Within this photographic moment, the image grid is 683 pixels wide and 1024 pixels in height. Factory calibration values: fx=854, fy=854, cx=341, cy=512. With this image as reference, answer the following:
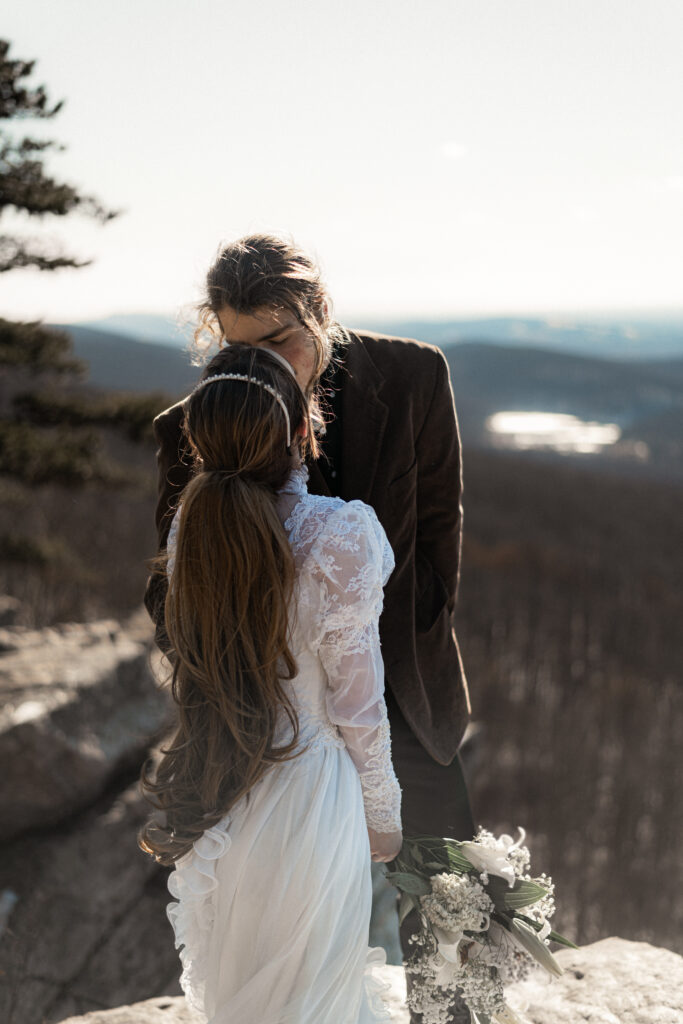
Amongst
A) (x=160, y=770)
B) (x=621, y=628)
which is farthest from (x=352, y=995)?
(x=621, y=628)

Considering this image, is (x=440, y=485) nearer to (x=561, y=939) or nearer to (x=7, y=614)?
(x=561, y=939)

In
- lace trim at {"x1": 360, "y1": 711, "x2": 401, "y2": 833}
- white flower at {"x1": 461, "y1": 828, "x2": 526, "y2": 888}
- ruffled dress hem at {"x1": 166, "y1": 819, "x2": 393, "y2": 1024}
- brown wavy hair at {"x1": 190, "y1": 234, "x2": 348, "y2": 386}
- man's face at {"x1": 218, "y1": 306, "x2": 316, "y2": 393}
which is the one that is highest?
brown wavy hair at {"x1": 190, "y1": 234, "x2": 348, "y2": 386}

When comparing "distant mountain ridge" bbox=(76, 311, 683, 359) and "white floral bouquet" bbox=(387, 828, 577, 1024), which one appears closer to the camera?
"white floral bouquet" bbox=(387, 828, 577, 1024)

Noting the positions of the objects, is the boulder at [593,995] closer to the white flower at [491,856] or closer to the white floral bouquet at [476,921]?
the white floral bouquet at [476,921]

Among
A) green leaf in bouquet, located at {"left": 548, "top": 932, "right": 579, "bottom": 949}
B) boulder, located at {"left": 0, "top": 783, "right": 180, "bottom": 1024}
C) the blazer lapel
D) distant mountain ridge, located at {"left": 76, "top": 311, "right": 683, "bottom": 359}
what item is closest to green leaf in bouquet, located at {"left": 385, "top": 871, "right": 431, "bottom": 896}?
green leaf in bouquet, located at {"left": 548, "top": 932, "right": 579, "bottom": 949}

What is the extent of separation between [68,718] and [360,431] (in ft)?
9.50

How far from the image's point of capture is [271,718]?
146 centimetres

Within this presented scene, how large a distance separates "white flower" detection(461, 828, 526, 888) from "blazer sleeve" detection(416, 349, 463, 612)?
21.9 inches

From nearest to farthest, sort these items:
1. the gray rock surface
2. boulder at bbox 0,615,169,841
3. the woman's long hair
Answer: the woman's long hair
the gray rock surface
boulder at bbox 0,615,169,841

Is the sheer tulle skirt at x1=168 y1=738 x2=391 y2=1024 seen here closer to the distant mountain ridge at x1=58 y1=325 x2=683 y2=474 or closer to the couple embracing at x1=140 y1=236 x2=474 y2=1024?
the couple embracing at x1=140 y1=236 x2=474 y2=1024

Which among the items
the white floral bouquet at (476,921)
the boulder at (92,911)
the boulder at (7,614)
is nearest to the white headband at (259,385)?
the white floral bouquet at (476,921)

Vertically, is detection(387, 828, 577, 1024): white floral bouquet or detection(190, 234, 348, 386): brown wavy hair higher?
detection(190, 234, 348, 386): brown wavy hair

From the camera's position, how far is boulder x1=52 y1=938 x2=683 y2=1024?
200 cm

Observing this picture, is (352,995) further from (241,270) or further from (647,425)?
(647,425)
